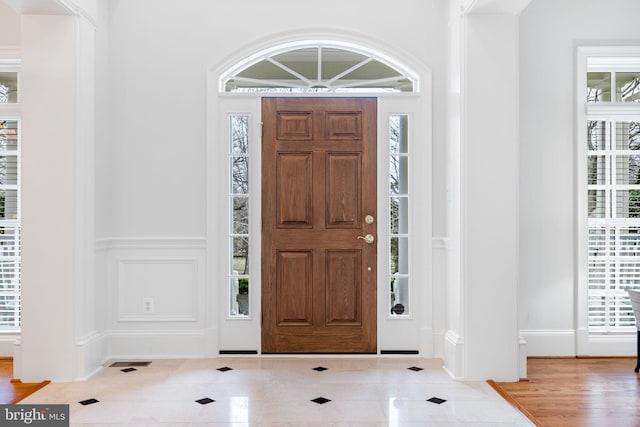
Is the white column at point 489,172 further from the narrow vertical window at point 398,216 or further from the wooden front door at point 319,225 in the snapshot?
the wooden front door at point 319,225

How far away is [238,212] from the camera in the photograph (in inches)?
183

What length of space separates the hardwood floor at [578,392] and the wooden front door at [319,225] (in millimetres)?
1315

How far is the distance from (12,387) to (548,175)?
432cm

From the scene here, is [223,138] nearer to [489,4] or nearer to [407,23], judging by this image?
[407,23]

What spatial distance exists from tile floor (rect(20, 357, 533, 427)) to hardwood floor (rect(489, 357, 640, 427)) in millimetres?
162

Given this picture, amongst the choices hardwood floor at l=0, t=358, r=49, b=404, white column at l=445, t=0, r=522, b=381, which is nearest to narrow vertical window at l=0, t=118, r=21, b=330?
hardwood floor at l=0, t=358, r=49, b=404

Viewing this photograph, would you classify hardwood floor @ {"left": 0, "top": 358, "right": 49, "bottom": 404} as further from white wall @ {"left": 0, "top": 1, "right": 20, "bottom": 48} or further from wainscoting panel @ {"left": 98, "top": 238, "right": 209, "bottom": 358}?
white wall @ {"left": 0, "top": 1, "right": 20, "bottom": 48}

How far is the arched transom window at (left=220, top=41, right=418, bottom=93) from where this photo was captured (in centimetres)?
468

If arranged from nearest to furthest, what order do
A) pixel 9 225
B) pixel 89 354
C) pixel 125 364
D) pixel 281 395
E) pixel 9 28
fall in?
pixel 281 395 → pixel 89 354 → pixel 125 364 → pixel 9 28 → pixel 9 225

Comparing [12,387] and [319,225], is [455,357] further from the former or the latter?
[12,387]

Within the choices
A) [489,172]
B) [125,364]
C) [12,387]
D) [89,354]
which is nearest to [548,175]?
[489,172]

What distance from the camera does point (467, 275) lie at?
395 centimetres

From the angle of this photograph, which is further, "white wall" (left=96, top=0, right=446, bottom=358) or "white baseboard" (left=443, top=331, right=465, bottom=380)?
"white wall" (left=96, top=0, right=446, bottom=358)

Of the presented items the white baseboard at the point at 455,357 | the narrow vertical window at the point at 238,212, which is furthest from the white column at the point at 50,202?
the white baseboard at the point at 455,357
